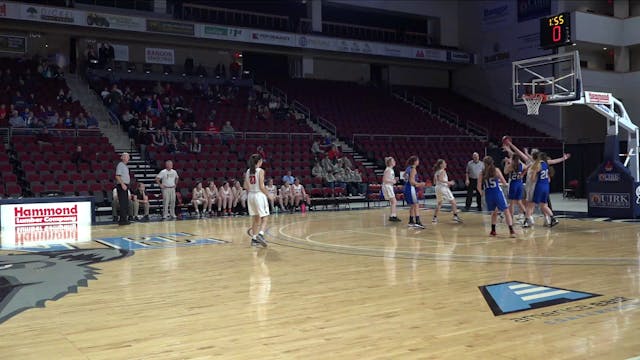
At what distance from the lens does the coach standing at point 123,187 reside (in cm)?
1502

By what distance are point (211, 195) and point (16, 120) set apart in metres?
6.71

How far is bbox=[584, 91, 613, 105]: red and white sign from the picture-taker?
14367 mm

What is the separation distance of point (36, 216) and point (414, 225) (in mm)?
8919

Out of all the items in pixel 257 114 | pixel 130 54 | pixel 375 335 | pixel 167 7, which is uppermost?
pixel 167 7

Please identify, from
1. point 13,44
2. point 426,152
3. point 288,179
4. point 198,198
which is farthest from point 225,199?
point 13,44

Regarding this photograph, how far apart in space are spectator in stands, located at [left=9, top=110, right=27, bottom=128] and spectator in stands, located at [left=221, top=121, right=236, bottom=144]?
6.28 meters

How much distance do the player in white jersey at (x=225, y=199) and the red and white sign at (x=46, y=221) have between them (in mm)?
3638

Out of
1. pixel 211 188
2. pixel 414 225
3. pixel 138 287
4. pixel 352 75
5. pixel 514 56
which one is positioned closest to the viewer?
pixel 138 287

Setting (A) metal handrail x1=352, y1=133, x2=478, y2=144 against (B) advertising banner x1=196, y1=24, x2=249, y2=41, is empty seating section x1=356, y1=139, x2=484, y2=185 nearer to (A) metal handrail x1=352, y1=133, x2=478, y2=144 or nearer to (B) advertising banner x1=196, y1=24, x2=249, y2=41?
(A) metal handrail x1=352, y1=133, x2=478, y2=144

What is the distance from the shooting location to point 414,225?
13117 mm

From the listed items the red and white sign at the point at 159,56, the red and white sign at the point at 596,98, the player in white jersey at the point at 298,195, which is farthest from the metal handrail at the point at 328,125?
the red and white sign at the point at 596,98

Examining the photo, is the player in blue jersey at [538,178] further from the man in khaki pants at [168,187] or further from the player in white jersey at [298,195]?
the man in khaki pants at [168,187]

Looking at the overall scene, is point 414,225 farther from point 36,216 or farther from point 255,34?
point 255,34

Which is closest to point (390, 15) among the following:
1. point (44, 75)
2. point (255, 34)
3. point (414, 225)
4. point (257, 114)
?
point (255, 34)
